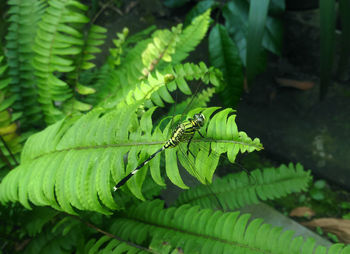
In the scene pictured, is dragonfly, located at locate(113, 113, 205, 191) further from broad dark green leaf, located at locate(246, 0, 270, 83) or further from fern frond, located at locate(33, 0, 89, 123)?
broad dark green leaf, located at locate(246, 0, 270, 83)

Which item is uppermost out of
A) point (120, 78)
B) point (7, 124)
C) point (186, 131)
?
point (186, 131)

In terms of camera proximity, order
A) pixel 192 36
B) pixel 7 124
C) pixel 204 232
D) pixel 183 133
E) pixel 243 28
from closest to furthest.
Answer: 1. pixel 183 133
2. pixel 204 232
3. pixel 7 124
4. pixel 192 36
5. pixel 243 28

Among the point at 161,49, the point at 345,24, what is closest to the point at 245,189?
the point at 161,49

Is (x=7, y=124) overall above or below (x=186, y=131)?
below

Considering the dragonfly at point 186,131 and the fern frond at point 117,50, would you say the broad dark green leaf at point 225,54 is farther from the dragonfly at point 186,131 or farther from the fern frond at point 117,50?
the dragonfly at point 186,131

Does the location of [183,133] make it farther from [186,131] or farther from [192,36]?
[192,36]

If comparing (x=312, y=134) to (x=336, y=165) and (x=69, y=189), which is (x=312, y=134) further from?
(x=69, y=189)

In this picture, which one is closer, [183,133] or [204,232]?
[183,133]

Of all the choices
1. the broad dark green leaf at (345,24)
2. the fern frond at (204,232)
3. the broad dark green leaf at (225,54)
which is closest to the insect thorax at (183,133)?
the fern frond at (204,232)
